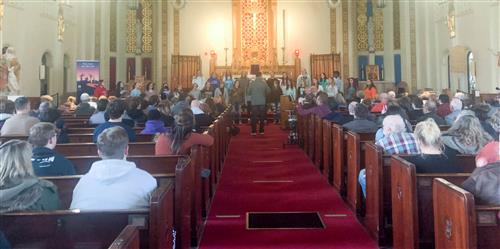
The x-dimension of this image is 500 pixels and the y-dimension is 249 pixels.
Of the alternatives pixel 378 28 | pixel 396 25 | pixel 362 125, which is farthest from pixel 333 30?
pixel 362 125

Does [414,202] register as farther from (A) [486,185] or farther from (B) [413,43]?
(B) [413,43]

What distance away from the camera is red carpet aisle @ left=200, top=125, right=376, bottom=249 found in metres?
4.76

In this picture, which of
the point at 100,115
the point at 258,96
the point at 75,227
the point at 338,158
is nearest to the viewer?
the point at 75,227

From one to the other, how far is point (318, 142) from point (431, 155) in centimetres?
468

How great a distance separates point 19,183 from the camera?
2.93m

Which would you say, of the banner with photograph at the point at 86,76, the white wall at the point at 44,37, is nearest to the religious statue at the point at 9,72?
the white wall at the point at 44,37

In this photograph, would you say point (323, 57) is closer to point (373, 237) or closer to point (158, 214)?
point (373, 237)

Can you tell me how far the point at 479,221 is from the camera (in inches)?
105

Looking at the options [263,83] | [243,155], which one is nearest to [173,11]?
[263,83]

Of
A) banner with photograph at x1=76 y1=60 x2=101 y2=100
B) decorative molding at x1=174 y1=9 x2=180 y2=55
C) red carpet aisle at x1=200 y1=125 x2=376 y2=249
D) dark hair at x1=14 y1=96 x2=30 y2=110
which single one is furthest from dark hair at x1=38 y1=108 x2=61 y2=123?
decorative molding at x1=174 y1=9 x2=180 y2=55

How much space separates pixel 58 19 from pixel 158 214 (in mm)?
14910

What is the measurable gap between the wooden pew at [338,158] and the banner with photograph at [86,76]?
11.1 m

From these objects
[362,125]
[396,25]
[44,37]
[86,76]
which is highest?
[396,25]

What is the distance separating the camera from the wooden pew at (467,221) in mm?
2607
